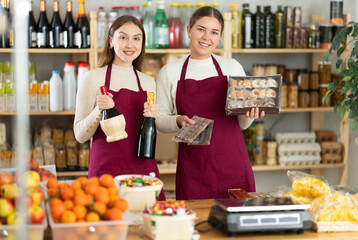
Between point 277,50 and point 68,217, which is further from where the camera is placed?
point 277,50

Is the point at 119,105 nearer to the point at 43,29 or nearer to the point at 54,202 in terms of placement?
the point at 54,202

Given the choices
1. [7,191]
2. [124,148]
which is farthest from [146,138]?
[7,191]

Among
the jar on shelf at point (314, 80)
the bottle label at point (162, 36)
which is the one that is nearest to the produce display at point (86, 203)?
the bottle label at point (162, 36)

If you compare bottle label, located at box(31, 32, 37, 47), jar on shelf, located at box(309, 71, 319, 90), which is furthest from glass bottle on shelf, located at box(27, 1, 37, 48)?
jar on shelf, located at box(309, 71, 319, 90)

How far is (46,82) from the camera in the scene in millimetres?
4043

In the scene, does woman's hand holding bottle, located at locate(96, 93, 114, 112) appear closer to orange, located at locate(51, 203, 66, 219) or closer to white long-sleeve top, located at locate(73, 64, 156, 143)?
white long-sleeve top, located at locate(73, 64, 156, 143)

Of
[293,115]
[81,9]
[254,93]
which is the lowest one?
[293,115]

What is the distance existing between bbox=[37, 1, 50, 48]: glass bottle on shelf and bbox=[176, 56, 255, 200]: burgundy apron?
1705 millimetres

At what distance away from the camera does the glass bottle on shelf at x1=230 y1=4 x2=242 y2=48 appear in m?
4.26

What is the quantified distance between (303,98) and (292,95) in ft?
0.39

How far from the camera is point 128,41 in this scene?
100 inches

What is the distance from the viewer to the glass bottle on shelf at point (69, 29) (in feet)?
13.3

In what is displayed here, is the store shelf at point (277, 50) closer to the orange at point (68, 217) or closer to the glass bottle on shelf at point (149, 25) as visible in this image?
the glass bottle on shelf at point (149, 25)

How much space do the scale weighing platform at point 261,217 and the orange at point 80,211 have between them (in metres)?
0.47
